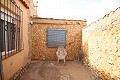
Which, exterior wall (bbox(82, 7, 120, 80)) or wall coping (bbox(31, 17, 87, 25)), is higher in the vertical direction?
wall coping (bbox(31, 17, 87, 25))

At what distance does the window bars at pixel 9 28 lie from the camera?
399cm

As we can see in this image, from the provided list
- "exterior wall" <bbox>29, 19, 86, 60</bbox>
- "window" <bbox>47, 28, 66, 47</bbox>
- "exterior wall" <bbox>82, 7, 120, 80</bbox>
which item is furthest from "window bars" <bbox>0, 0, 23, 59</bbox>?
"window" <bbox>47, 28, 66, 47</bbox>

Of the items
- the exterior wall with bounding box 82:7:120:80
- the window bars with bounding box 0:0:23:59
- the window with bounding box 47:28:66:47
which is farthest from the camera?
the window with bounding box 47:28:66:47

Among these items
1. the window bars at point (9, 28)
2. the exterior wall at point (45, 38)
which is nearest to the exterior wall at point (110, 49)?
the window bars at point (9, 28)

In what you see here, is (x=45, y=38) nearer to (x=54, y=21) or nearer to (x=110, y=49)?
(x=54, y=21)

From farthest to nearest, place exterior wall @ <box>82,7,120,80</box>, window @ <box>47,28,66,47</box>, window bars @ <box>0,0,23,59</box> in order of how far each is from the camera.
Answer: window @ <box>47,28,66,47</box> → window bars @ <box>0,0,23,59</box> → exterior wall @ <box>82,7,120,80</box>

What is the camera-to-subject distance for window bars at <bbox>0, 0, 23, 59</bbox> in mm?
3991

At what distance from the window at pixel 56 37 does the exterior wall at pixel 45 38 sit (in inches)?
8.7

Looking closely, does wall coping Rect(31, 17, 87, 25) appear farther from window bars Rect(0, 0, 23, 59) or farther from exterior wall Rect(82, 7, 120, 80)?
exterior wall Rect(82, 7, 120, 80)

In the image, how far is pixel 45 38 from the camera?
30.6ft

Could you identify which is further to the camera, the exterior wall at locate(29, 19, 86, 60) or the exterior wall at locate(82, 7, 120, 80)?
the exterior wall at locate(29, 19, 86, 60)

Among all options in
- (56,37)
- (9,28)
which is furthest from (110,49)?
(56,37)

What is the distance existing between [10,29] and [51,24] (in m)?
4.63

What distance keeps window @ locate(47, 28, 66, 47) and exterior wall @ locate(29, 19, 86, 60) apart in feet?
0.73
